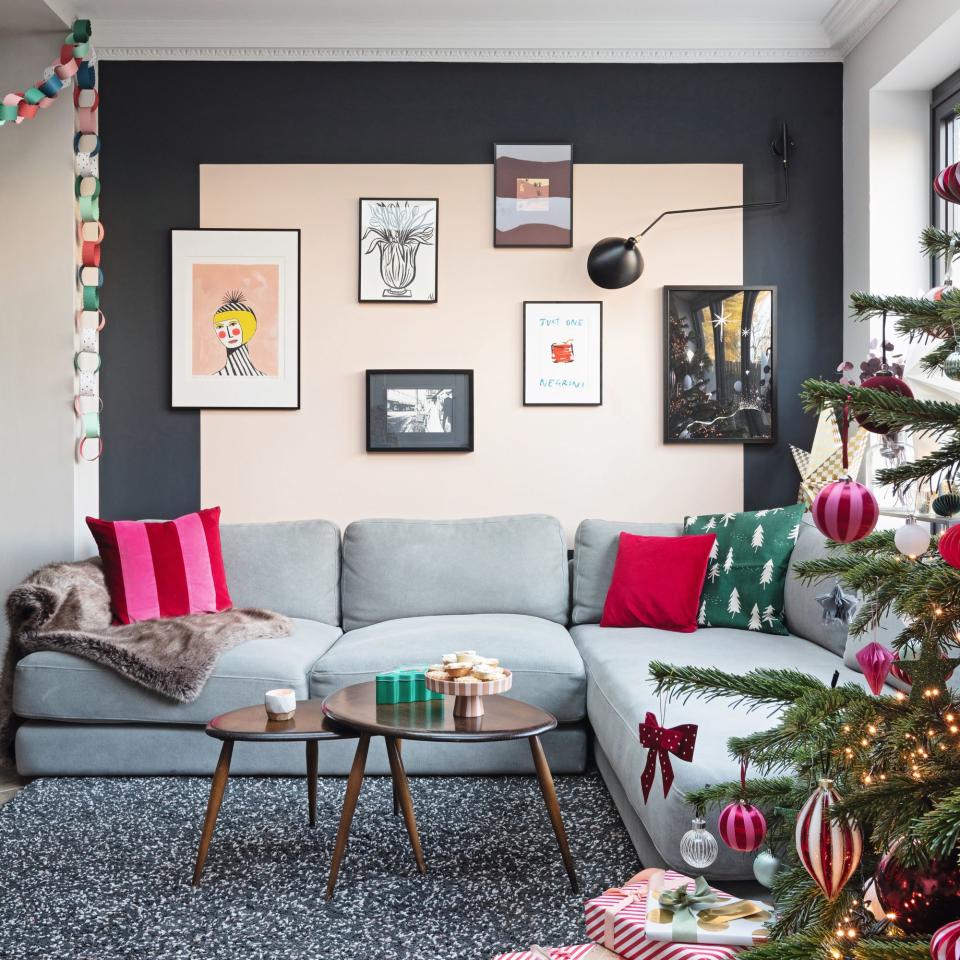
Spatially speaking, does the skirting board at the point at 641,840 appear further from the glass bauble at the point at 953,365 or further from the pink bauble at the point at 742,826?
the glass bauble at the point at 953,365

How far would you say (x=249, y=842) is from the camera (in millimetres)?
2396

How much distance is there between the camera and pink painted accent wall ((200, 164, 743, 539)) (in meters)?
3.83

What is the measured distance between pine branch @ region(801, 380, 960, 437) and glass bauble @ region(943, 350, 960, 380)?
0.14 m

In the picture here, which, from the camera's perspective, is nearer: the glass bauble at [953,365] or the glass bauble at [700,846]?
the glass bauble at [953,365]

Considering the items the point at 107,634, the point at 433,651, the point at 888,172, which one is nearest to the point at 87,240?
the point at 107,634

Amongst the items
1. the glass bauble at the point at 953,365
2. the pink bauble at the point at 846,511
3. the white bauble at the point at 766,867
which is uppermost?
the glass bauble at the point at 953,365

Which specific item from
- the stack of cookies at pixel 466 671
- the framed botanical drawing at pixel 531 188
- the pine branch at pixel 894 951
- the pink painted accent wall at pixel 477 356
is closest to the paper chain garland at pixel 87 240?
the pink painted accent wall at pixel 477 356

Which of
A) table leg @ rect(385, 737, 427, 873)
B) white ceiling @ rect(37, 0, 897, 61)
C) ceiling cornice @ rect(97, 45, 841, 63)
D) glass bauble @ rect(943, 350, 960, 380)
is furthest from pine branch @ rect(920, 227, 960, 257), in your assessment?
ceiling cornice @ rect(97, 45, 841, 63)

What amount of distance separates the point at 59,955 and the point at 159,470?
91.7 inches

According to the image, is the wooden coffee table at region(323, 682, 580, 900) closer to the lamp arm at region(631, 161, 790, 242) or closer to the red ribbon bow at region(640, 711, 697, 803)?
the red ribbon bow at region(640, 711, 697, 803)

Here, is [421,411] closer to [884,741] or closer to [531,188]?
[531,188]

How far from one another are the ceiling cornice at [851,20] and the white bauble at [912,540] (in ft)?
9.80

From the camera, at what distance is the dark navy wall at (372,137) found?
3.83 m

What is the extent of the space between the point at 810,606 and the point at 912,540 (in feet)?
6.63
